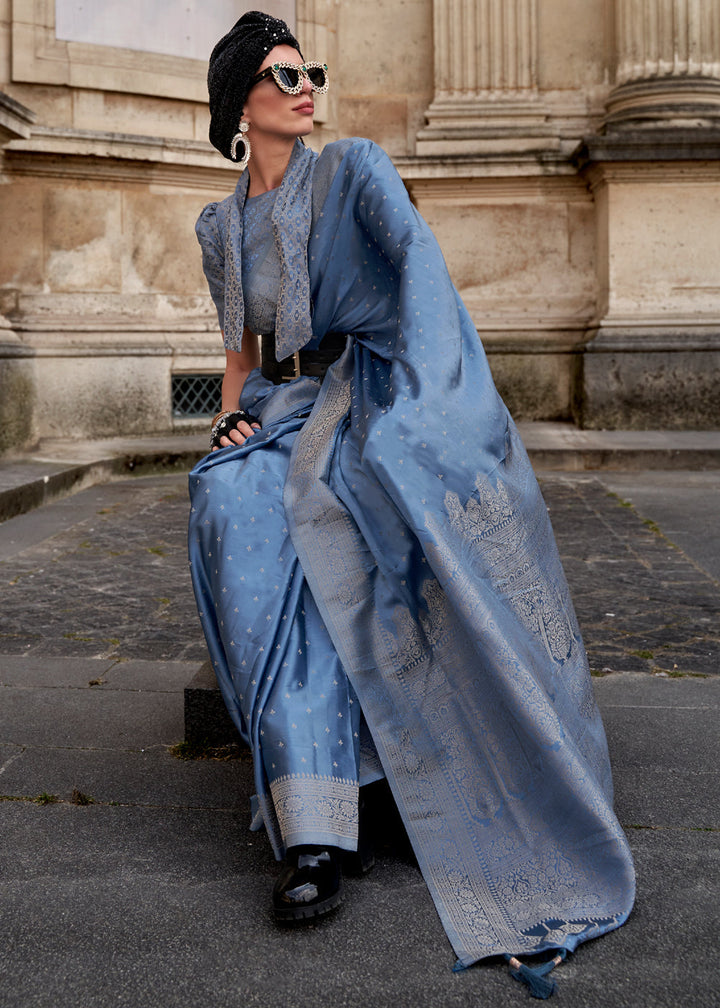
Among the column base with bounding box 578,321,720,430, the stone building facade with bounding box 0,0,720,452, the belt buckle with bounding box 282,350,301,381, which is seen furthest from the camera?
the column base with bounding box 578,321,720,430

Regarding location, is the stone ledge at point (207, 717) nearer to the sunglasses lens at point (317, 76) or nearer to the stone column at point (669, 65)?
A: the sunglasses lens at point (317, 76)

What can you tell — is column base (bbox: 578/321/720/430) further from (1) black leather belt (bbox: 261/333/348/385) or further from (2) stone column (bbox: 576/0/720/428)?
(1) black leather belt (bbox: 261/333/348/385)

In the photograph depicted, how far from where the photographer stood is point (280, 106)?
104 inches

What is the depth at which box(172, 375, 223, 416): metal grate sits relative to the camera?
30.0 feet

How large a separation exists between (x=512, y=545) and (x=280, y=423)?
64cm

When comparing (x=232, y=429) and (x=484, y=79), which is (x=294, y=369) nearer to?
(x=232, y=429)

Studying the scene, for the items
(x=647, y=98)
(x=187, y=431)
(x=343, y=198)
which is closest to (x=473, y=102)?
(x=647, y=98)

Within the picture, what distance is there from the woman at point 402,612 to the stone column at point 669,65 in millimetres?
7293

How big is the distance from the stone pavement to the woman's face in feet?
5.02

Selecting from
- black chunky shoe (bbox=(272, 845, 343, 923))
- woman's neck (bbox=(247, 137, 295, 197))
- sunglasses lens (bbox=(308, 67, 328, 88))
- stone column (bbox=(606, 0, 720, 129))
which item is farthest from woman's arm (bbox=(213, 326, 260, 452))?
stone column (bbox=(606, 0, 720, 129))

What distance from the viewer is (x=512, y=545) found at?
2242mm

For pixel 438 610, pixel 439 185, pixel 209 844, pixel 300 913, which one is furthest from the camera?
pixel 439 185

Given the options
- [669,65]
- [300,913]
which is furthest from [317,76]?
[669,65]

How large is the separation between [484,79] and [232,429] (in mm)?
8096
